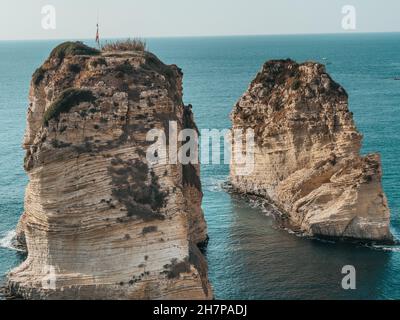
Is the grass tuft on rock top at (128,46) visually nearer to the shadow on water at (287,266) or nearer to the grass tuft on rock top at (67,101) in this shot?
the grass tuft on rock top at (67,101)

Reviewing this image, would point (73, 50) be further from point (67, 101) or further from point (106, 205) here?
point (106, 205)

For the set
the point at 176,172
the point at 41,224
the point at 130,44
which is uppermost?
the point at 130,44

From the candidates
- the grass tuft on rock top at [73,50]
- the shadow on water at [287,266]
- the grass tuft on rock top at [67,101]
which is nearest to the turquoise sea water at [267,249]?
the shadow on water at [287,266]

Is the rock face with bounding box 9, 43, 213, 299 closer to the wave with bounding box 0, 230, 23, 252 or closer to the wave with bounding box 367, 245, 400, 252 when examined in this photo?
the wave with bounding box 0, 230, 23, 252

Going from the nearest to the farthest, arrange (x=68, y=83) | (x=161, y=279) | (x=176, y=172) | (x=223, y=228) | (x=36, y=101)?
1. (x=161, y=279)
2. (x=176, y=172)
3. (x=68, y=83)
4. (x=36, y=101)
5. (x=223, y=228)

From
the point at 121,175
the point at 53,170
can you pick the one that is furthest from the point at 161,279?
the point at 53,170

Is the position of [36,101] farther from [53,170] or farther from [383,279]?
[383,279]

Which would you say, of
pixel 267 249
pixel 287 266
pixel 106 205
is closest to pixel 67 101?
pixel 106 205
